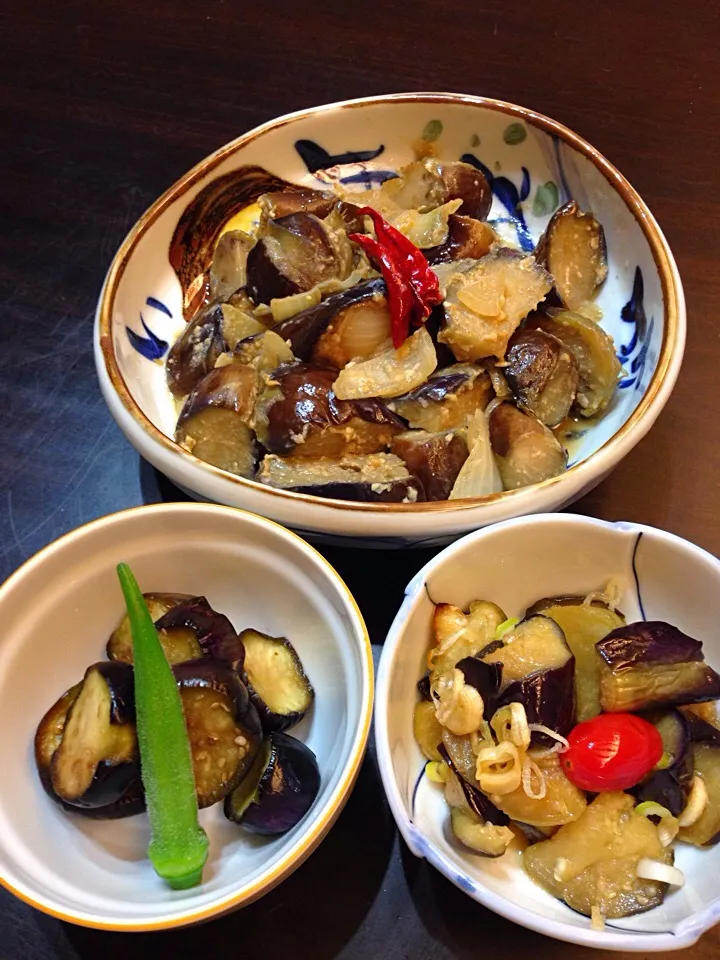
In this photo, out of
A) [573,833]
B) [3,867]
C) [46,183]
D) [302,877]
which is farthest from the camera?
[46,183]

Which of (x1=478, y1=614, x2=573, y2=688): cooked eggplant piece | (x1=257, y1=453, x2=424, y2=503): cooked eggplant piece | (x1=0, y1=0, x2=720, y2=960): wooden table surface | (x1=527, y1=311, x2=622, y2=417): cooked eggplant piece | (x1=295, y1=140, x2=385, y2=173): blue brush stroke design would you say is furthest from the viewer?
(x1=295, y1=140, x2=385, y2=173): blue brush stroke design

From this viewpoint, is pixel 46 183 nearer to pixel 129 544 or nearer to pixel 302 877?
pixel 129 544

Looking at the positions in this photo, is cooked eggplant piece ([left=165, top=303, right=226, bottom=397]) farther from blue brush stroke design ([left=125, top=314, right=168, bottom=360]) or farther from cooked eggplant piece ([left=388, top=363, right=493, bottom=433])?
cooked eggplant piece ([left=388, top=363, right=493, bottom=433])

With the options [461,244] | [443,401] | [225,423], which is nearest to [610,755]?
[443,401]

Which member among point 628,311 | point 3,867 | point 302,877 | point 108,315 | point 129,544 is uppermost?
point 628,311

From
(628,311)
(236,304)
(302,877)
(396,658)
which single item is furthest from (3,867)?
(628,311)

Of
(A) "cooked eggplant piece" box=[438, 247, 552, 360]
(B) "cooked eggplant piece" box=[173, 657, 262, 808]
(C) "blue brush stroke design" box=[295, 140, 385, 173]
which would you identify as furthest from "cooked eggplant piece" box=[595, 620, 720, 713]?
(C) "blue brush stroke design" box=[295, 140, 385, 173]

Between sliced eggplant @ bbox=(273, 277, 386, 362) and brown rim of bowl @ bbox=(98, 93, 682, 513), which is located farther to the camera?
sliced eggplant @ bbox=(273, 277, 386, 362)
